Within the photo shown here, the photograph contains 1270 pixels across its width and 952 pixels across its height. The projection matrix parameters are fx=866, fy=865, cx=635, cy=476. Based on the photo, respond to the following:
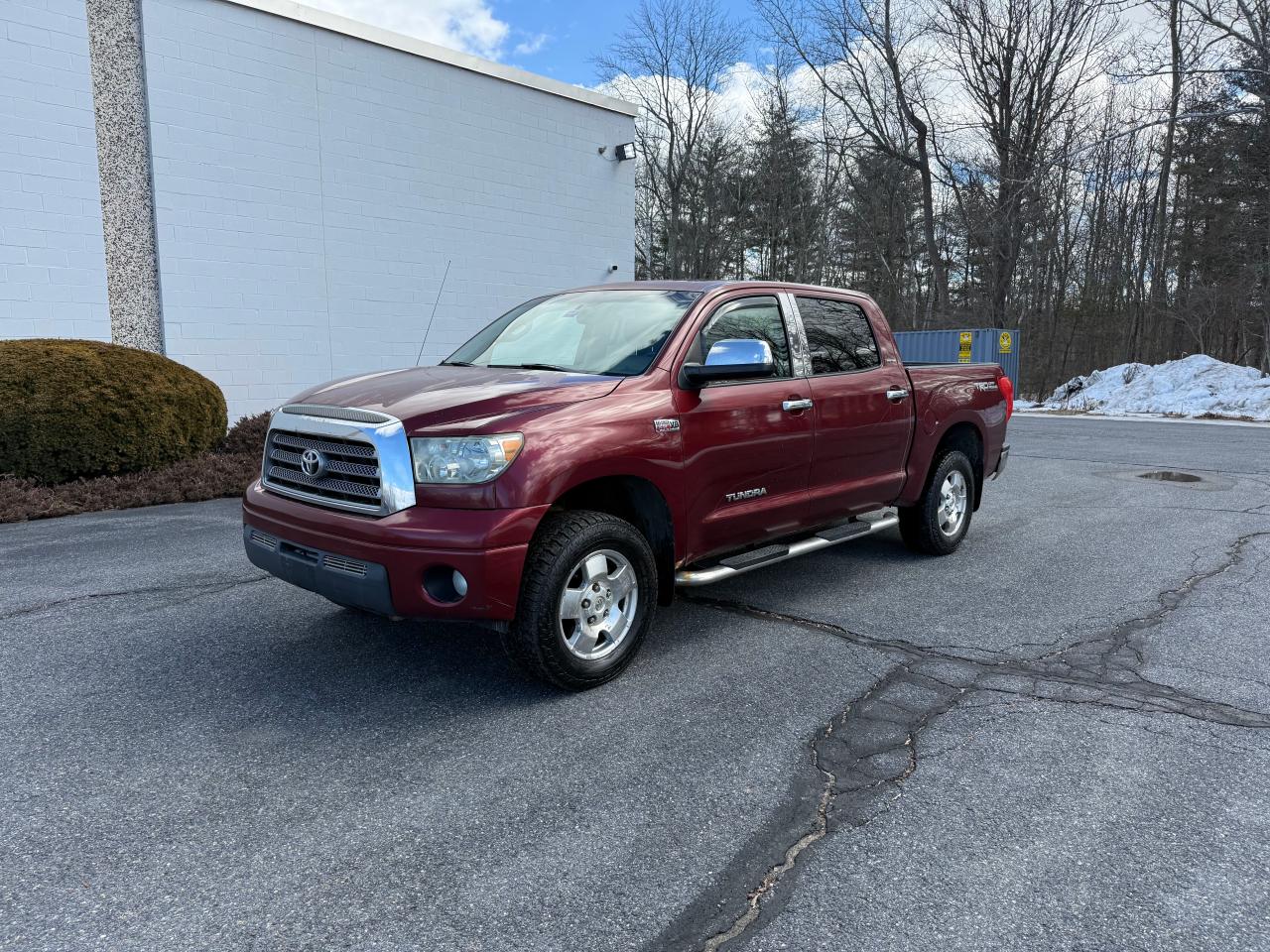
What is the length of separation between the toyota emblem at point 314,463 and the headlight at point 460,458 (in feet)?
1.74

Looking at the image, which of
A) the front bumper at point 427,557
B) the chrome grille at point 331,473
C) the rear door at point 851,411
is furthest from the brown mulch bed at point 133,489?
the rear door at point 851,411

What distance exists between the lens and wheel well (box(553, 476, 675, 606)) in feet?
13.6

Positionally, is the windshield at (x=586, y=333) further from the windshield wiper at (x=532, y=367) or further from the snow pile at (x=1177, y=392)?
the snow pile at (x=1177, y=392)

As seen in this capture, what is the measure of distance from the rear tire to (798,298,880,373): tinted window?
1112mm

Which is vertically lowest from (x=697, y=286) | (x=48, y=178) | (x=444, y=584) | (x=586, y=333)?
(x=444, y=584)

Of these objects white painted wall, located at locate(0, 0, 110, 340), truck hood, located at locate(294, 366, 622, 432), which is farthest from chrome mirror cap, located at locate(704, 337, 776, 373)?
white painted wall, located at locate(0, 0, 110, 340)

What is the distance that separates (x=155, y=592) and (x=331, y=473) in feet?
8.14

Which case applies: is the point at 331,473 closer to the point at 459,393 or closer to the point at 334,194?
the point at 459,393

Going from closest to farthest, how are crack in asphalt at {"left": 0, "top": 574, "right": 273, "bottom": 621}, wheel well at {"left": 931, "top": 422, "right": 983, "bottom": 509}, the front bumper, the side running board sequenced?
the front bumper → the side running board → crack in asphalt at {"left": 0, "top": 574, "right": 273, "bottom": 621} → wheel well at {"left": 931, "top": 422, "right": 983, "bottom": 509}

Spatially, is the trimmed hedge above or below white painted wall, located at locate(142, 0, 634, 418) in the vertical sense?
below

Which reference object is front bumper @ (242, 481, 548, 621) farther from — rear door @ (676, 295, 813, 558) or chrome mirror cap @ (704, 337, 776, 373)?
chrome mirror cap @ (704, 337, 776, 373)

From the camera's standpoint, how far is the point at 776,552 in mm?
4816

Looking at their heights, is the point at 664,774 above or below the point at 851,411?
below

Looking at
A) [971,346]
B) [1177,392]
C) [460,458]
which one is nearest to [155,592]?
[460,458]
